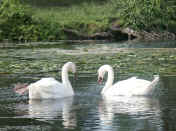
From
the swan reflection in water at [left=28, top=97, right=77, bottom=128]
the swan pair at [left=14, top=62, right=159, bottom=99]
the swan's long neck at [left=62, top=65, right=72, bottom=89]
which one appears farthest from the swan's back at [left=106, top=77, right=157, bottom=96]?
the swan reflection in water at [left=28, top=97, right=77, bottom=128]

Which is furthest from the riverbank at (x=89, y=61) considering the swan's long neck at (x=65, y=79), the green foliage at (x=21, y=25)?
the green foliage at (x=21, y=25)

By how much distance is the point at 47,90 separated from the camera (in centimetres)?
1572

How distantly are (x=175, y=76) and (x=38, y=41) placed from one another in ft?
76.5

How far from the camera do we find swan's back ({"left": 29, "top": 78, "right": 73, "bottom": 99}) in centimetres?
1557

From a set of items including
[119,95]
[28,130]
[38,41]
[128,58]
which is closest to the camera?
[28,130]

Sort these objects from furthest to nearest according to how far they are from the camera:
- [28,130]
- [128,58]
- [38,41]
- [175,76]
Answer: [38,41] → [128,58] → [175,76] → [28,130]

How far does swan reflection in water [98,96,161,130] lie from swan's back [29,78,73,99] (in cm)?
110

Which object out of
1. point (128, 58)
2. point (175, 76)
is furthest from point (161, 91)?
point (128, 58)

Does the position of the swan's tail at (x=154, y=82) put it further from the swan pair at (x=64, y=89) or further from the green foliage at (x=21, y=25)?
the green foliage at (x=21, y=25)

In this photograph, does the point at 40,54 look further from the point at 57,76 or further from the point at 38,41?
the point at 38,41

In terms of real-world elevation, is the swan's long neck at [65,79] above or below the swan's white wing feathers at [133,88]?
above

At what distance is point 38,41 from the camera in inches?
1631

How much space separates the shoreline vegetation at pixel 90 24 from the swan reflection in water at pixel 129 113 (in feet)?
80.8

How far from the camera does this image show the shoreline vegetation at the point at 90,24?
137 ft
